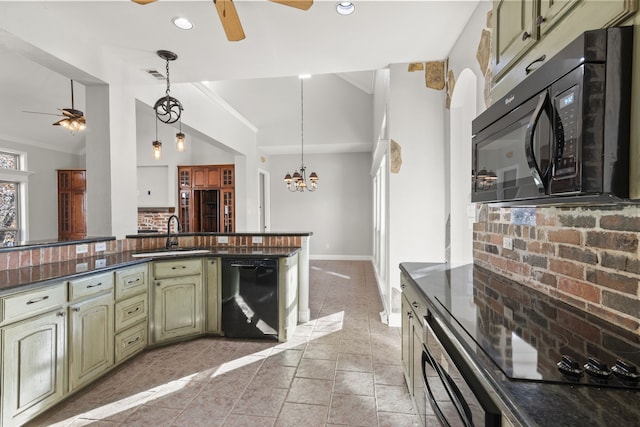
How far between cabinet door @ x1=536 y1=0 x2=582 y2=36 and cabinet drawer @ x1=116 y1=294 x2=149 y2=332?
9.93 ft

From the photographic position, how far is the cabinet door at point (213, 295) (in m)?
3.01

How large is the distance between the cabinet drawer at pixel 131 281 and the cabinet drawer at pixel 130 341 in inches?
12.2

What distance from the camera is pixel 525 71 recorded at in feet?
3.71

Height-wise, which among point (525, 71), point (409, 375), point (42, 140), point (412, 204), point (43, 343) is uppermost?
point (42, 140)

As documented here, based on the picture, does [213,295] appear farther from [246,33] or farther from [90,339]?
[246,33]

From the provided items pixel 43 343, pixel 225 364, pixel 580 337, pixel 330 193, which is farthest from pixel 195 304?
pixel 330 193

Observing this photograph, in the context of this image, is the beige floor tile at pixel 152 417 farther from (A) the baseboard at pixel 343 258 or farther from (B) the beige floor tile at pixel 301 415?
(A) the baseboard at pixel 343 258

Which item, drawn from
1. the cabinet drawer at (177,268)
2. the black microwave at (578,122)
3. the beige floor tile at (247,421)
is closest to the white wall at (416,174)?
the beige floor tile at (247,421)

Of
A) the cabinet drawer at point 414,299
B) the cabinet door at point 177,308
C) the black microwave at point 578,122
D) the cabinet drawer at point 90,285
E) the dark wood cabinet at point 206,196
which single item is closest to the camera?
the black microwave at point 578,122

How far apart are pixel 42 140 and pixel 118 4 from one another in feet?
19.9

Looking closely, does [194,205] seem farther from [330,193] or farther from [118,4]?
[118,4]

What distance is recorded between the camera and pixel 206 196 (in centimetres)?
775

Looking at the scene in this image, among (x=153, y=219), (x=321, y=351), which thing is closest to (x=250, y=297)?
(x=321, y=351)

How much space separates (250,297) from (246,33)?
246 centimetres
